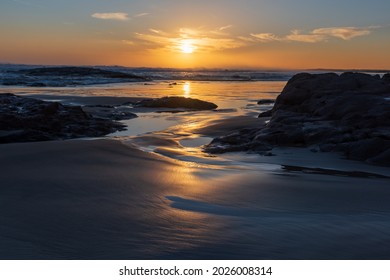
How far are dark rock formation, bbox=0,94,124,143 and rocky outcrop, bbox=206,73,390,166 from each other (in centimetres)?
329

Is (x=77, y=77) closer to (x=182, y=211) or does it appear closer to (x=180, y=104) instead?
(x=180, y=104)

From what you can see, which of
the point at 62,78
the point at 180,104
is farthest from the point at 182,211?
the point at 62,78

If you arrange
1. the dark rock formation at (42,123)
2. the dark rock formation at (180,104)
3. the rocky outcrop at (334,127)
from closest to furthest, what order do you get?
the rocky outcrop at (334,127) < the dark rock formation at (42,123) < the dark rock formation at (180,104)

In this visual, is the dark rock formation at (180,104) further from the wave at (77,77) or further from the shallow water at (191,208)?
the wave at (77,77)

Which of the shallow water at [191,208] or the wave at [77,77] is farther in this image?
the wave at [77,77]

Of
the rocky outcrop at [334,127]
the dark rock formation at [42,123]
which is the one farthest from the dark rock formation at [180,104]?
the rocky outcrop at [334,127]

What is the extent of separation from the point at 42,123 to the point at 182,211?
20.5 ft

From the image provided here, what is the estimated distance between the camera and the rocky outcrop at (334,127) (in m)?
Answer: 6.75

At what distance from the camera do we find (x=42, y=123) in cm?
934

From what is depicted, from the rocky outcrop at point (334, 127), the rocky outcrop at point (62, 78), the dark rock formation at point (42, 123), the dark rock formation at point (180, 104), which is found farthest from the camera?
the rocky outcrop at point (62, 78)

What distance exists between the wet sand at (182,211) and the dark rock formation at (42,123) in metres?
2.12

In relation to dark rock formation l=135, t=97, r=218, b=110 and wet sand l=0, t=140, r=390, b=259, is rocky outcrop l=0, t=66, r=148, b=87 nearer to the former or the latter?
dark rock formation l=135, t=97, r=218, b=110

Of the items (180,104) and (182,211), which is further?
(180,104)

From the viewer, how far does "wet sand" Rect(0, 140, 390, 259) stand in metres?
3.16
